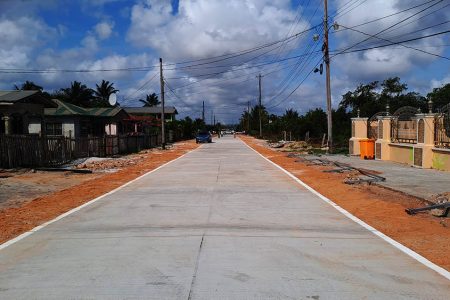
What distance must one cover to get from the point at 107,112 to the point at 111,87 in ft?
142

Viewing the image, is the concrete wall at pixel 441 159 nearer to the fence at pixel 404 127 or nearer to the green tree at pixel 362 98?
the fence at pixel 404 127

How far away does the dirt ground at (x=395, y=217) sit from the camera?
809cm

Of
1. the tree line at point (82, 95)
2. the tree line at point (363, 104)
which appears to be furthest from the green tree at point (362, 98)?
the tree line at point (82, 95)

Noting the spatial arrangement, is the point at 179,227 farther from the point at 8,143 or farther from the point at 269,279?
the point at 8,143

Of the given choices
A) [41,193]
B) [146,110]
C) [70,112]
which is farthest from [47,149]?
[146,110]

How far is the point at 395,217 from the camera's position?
10.8 metres

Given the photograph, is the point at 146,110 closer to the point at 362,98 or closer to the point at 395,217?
the point at 362,98

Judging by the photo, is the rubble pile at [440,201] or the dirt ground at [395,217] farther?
the rubble pile at [440,201]

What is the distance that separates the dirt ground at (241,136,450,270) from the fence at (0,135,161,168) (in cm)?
1254

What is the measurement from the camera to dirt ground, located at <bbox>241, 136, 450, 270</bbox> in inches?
318

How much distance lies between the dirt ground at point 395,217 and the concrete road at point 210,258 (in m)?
0.48

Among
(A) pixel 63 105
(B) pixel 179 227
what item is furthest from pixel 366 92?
(B) pixel 179 227

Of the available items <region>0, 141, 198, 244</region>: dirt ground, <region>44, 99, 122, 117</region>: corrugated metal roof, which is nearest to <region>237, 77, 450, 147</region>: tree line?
<region>44, 99, 122, 117</region>: corrugated metal roof

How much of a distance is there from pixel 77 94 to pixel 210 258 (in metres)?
77.7
